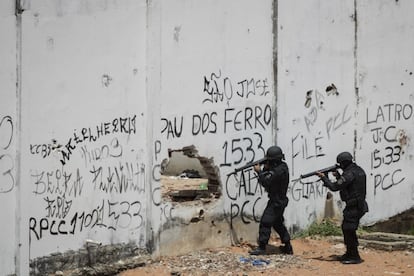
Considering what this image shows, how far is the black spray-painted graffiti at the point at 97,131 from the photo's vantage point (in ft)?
27.5

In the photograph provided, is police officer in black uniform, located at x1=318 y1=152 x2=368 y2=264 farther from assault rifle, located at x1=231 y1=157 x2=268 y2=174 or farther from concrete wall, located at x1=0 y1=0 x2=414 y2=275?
concrete wall, located at x1=0 y1=0 x2=414 y2=275

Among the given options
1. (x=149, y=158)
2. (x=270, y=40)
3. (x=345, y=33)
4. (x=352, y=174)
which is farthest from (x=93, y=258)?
(x=345, y=33)

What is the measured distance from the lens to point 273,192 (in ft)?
32.7

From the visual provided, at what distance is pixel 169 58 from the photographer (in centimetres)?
947

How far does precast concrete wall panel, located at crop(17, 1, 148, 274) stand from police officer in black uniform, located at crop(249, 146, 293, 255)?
169 cm

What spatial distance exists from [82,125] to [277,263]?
3117 millimetres

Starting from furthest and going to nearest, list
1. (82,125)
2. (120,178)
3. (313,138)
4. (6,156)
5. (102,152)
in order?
(313,138)
(120,178)
(102,152)
(82,125)
(6,156)

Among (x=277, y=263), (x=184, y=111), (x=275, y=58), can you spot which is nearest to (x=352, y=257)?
(x=277, y=263)

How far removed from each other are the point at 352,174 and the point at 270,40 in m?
2.46

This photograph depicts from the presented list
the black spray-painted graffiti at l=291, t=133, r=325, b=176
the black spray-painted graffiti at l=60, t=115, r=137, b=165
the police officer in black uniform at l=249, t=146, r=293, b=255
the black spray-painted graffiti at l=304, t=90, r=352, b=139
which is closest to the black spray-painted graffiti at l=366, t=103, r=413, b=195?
the black spray-painted graffiti at l=304, t=90, r=352, b=139

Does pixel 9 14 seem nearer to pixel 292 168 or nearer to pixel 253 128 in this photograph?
pixel 253 128

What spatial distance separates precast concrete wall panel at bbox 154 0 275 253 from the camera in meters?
9.54

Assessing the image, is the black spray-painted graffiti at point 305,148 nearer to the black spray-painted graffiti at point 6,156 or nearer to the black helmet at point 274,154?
the black helmet at point 274,154

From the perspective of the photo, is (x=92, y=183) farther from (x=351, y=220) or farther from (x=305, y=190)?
(x=305, y=190)
